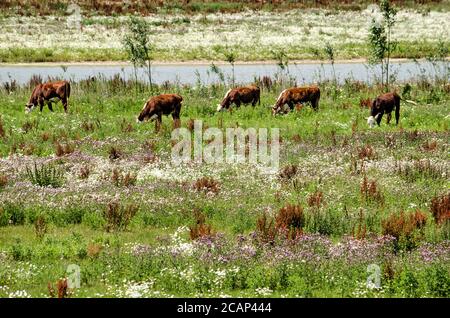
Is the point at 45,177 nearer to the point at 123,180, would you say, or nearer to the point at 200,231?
the point at 123,180

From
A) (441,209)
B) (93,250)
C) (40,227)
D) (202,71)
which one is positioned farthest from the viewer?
(202,71)

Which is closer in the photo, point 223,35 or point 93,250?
point 93,250

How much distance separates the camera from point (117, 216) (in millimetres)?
14836

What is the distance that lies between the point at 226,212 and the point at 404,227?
3865 millimetres

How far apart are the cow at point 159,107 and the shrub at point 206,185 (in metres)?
8.14

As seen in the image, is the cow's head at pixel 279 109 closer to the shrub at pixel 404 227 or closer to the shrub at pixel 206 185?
the shrub at pixel 206 185

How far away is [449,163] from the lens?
18797 mm

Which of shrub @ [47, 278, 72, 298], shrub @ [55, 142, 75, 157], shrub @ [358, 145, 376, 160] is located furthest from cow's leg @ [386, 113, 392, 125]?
shrub @ [47, 278, 72, 298]

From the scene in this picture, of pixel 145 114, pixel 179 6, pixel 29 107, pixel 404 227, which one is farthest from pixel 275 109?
pixel 179 6

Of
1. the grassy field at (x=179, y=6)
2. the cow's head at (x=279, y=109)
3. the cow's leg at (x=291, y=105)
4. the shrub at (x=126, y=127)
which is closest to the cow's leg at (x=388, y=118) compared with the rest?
the cow's leg at (x=291, y=105)

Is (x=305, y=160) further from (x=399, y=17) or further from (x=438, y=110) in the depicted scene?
(x=399, y=17)

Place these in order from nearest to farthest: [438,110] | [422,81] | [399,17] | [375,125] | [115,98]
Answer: [375,125]
[438,110]
[115,98]
[422,81]
[399,17]

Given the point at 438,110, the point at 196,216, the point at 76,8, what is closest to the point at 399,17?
the point at 76,8
